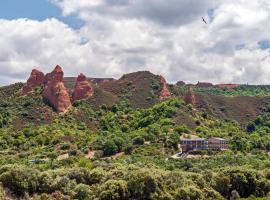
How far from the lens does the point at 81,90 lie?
554ft

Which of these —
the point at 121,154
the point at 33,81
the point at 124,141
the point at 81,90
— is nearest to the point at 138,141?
the point at 124,141

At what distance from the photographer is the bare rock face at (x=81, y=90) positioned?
168 meters

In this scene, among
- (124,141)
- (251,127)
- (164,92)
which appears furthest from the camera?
(164,92)

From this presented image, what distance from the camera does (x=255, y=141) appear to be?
14112 cm

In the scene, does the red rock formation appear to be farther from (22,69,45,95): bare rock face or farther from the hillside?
(22,69,45,95): bare rock face

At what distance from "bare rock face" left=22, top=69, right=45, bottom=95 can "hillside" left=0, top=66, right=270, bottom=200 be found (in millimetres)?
308

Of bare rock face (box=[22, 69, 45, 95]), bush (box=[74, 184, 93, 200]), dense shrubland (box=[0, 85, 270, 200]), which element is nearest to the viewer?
bush (box=[74, 184, 93, 200])

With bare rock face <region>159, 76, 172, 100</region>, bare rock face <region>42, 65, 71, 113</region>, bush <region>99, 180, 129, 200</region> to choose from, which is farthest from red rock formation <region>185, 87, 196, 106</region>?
bush <region>99, 180, 129, 200</region>

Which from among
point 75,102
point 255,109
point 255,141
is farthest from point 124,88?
point 255,141

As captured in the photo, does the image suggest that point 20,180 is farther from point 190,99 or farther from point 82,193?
point 190,99

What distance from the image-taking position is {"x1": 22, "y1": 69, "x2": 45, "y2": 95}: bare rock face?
165 m

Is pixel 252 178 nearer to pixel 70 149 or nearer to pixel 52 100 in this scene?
pixel 70 149

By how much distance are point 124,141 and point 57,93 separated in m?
36.6

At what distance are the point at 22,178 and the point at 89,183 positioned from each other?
504 inches
